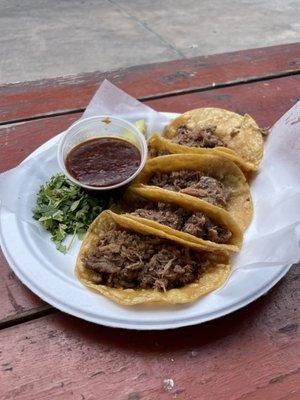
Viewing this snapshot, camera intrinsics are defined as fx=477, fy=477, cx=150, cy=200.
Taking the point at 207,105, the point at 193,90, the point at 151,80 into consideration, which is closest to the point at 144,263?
the point at 207,105

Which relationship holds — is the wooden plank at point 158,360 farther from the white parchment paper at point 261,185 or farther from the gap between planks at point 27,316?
the white parchment paper at point 261,185

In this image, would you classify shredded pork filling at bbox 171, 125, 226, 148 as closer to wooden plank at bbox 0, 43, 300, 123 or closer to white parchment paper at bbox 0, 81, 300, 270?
white parchment paper at bbox 0, 81, 300, 270

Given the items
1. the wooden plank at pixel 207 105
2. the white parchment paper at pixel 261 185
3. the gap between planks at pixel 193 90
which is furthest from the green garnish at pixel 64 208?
the gap between planks at pixel 193 90

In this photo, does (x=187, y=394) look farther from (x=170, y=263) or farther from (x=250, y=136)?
(x=250, y=136)

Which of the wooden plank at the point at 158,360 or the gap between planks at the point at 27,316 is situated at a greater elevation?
the wooden plank at the point at 158,360

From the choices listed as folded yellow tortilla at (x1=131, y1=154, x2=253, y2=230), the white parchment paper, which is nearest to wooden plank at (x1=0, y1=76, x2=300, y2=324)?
the white parchment paper
